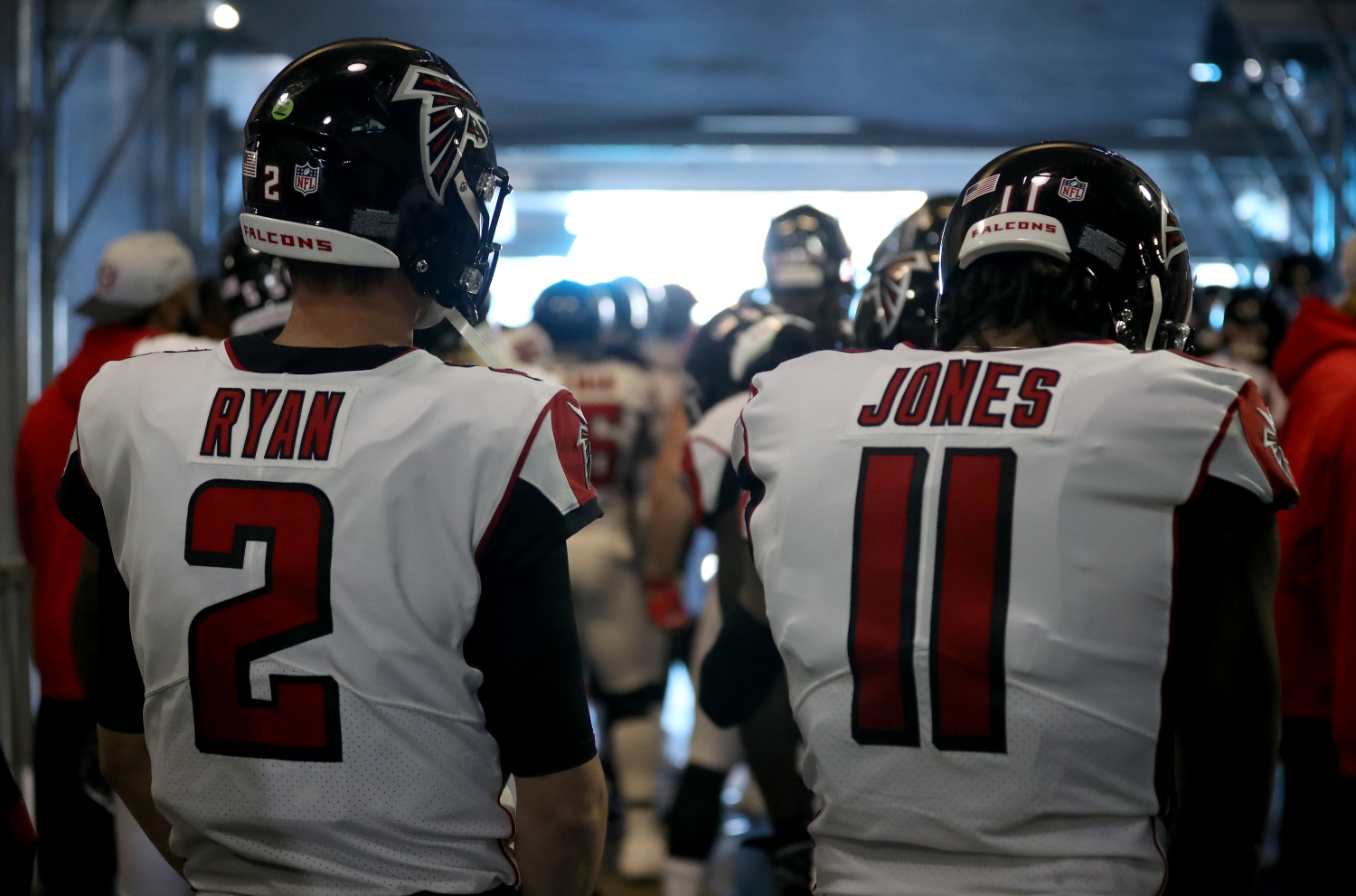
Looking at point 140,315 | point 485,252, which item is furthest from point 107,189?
point 485,252

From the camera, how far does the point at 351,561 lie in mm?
1544

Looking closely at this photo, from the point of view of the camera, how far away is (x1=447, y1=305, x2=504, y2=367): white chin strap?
1.81 m

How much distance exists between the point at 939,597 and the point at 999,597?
0.07m

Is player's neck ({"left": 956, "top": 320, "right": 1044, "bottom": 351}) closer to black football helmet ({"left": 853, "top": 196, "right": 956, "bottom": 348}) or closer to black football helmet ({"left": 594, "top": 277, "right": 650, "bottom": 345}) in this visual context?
black football helmet ({"left": 853, "top": 196, "right": 956, "bottom": 348})

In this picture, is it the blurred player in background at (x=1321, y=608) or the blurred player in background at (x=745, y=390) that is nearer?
the blurred player in background at (x=1321, y=608)

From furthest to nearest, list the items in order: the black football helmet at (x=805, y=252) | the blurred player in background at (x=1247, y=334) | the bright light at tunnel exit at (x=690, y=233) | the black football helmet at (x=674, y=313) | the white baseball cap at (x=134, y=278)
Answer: the bright light at tunnel exit at (x=690, y=233), the black football helmet at (x=674, y=313), the blurred player in background at (x=1247, y=334), the black football helmet at (x=805, y=252), the white baseball cap at (x=134, y=278)

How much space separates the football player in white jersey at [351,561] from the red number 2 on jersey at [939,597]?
0.36 metres

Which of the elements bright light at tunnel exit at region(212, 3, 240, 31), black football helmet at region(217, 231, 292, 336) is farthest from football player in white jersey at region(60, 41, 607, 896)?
bright light at tunnel exit at region(212, 3, 240, 31)

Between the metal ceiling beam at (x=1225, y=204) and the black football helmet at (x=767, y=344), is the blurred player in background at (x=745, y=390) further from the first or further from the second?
the metal ceiling beam at (x=1225, y=204)

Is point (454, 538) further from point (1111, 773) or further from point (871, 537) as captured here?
point (1111, 773)

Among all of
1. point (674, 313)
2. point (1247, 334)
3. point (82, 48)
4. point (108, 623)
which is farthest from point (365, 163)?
point (82, 48)

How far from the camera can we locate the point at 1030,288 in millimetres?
1789

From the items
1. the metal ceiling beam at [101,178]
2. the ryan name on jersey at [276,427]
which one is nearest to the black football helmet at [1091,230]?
the ryan name on jersey at [276,427]

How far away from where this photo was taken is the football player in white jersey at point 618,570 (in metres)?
5.43
